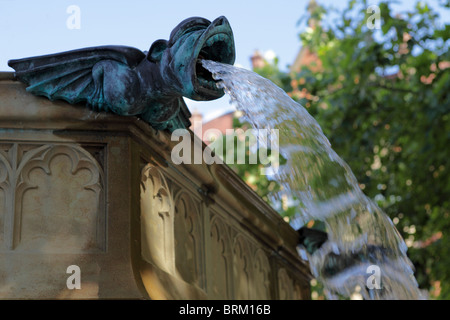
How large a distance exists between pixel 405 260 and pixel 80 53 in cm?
181

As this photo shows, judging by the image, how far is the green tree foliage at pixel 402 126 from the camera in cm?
836

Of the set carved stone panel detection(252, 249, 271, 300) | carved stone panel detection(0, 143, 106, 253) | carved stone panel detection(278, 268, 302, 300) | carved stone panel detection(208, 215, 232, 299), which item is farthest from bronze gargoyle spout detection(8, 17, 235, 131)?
carved stone panel detection(278, 268, 302, 300)

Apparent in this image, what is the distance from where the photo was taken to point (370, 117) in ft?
30.7

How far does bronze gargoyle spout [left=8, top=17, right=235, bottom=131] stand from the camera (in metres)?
2.84

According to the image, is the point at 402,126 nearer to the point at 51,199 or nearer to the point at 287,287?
the point at 287,287

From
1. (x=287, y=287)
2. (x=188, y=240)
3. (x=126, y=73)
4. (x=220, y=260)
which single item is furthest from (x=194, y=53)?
(x=287, y=287)

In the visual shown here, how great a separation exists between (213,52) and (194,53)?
17 cm

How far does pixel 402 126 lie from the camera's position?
9.03 m

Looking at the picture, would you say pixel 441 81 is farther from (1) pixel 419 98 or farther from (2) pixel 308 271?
(2) pixel 308 271
